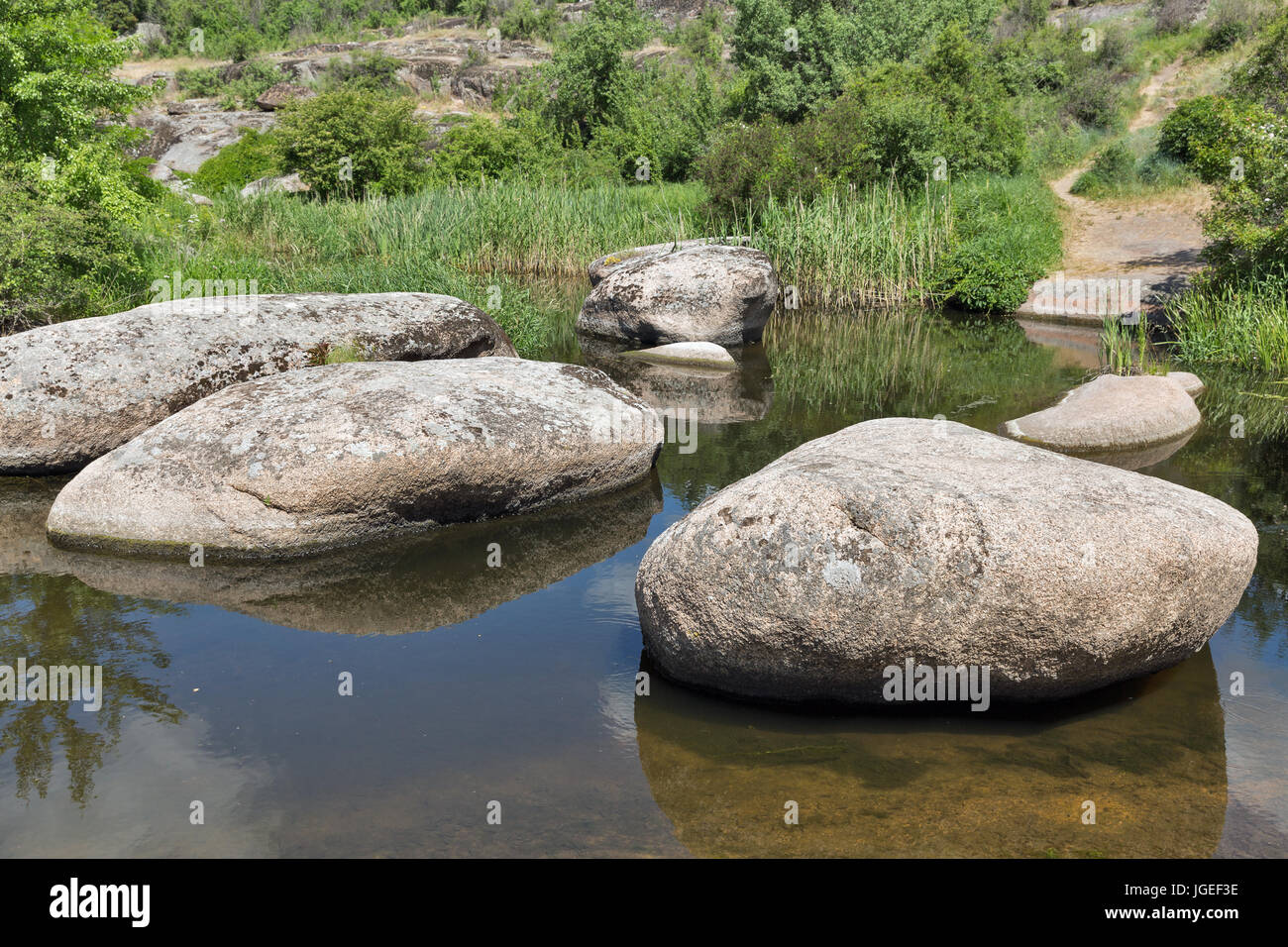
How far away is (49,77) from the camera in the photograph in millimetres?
11477

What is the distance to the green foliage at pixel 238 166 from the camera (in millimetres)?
31106

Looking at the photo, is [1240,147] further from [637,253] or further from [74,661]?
[74,661]

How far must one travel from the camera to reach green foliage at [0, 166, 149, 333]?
10172 millimetres

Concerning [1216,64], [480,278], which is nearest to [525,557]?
[480,278]

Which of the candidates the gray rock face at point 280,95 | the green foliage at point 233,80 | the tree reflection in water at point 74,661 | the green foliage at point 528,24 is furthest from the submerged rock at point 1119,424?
the green foliage at point 528,24

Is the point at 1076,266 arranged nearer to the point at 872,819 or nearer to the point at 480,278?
the point at 480,278

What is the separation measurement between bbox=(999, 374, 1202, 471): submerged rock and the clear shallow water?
2524mm

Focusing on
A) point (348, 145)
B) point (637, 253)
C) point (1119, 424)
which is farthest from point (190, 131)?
point (1119, 424)

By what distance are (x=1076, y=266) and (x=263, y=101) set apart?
32739mm

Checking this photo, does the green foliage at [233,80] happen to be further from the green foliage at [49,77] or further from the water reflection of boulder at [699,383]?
the water reflection of boulder at [699,383]

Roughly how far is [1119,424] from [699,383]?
4921 mm

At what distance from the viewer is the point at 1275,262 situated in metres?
12.2

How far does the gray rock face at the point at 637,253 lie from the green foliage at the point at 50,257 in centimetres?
756

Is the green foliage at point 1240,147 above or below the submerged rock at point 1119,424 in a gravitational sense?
above
